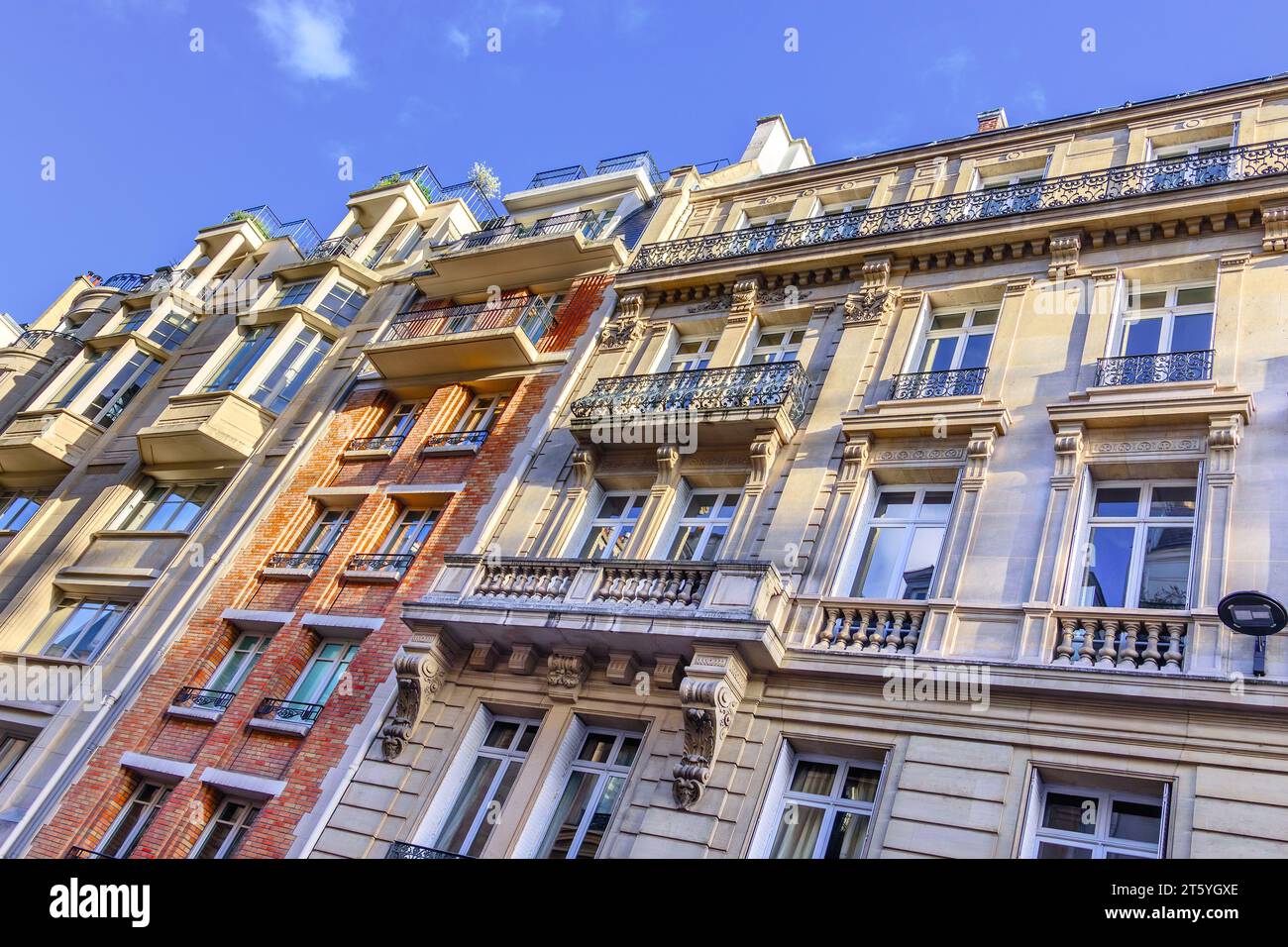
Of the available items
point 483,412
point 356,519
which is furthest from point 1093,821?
point 483,412

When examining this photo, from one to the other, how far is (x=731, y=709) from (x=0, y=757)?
15.3 m

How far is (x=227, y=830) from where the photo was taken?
14984 millimetres

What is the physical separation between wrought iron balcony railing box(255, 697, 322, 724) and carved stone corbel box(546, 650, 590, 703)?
4.53 metres

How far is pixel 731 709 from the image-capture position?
39.3 feet

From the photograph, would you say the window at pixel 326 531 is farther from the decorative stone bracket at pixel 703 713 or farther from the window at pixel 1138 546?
the window at pixel 1138 546

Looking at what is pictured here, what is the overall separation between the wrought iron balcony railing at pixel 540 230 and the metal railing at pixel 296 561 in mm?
8979

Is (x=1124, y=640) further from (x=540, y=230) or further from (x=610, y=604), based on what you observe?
(x=540, y=230)

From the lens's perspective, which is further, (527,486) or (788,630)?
(527,486)

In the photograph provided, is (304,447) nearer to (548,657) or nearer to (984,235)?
(548,657)

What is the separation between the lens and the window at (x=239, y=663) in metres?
17.3

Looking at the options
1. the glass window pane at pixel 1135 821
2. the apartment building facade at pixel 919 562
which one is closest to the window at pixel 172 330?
the apartment building facade at pixel 919 562

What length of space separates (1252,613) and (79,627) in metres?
21.2

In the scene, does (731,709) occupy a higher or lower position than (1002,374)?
lower
